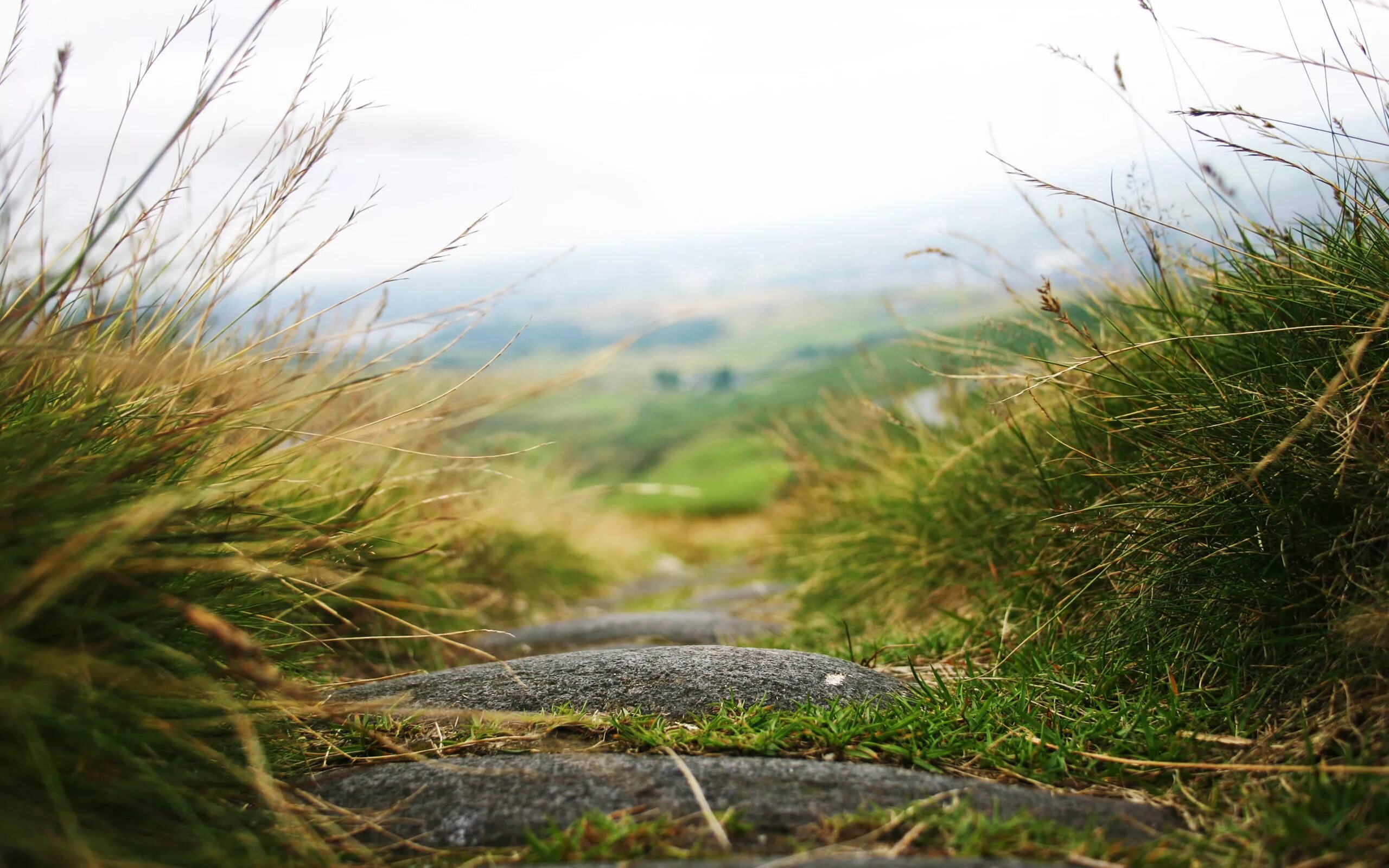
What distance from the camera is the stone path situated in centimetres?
133

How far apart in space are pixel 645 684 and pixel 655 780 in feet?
1.46

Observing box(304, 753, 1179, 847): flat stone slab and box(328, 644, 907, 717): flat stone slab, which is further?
box(328, 644, 907, 717): flat stone slab

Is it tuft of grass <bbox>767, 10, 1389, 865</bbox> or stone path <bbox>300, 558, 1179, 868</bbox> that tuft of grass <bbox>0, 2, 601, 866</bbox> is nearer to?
stone path <bbox>300, 558, 1179, 868</bbox>

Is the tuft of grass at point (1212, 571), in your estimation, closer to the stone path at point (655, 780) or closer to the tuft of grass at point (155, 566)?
the stone path at point (655, 780)

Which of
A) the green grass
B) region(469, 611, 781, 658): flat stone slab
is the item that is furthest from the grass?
the green grass

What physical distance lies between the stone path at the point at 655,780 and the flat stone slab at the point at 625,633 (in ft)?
4.49

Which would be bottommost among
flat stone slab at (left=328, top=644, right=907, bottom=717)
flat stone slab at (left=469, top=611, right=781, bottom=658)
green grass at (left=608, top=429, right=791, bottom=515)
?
green grass at (left=608, top=429, right=791, bottom=515)

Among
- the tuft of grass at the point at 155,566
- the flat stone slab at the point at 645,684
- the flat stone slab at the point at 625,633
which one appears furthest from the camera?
the flat stone slab at the point at 625,633

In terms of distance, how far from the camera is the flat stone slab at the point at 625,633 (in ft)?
11.6

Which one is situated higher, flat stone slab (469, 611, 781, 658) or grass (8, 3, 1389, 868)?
grass (8, 3, 1389, 868)

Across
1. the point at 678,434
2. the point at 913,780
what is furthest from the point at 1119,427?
the point at 678,434

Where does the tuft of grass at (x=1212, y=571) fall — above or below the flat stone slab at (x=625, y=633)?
above

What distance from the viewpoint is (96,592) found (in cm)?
129

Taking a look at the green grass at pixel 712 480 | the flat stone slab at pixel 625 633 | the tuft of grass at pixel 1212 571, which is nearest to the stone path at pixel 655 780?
the tuft of grass at pixel 1212 571
